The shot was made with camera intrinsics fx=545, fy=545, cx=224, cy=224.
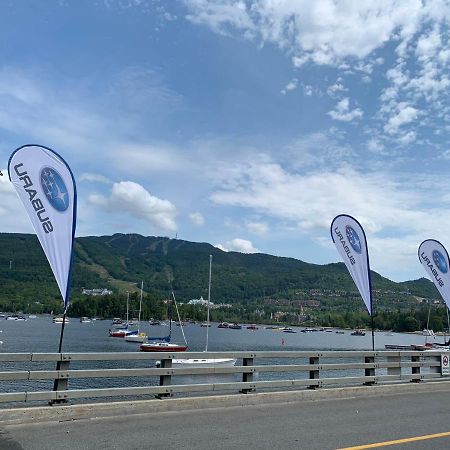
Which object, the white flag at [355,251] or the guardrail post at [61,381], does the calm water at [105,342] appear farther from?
the guardrail post at [61,381]

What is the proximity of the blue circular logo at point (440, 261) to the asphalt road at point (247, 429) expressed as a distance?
10.2 m

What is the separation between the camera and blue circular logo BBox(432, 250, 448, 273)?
803 inches

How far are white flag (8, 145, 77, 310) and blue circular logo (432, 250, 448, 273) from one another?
581 inches

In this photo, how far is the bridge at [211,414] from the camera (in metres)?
7.61

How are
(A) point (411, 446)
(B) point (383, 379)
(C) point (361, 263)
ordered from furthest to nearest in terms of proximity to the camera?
(C) point (361, 263)
(B) point (383, 379)
(A) point (411, 446)

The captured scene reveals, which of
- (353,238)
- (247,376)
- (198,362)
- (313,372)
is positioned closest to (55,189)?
(247,376)

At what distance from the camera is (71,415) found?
28.2 feet

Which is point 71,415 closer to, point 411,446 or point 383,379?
point 411,446

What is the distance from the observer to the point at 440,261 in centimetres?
2042

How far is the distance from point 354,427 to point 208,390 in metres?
2.89

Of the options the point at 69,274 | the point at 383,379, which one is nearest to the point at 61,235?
the point at 69,274

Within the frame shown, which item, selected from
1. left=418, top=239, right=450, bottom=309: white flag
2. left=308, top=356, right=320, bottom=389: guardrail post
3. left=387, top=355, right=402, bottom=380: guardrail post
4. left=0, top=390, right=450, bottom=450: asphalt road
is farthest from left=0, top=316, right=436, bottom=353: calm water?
left=0, top=390, right=450, bottom=450: asphalt road

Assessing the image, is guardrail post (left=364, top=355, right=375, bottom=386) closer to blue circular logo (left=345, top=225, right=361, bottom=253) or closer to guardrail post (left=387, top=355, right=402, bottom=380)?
guardrail post (left=387, top=355, right=402, bottom=380)

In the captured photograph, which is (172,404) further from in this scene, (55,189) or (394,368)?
(394,368)
